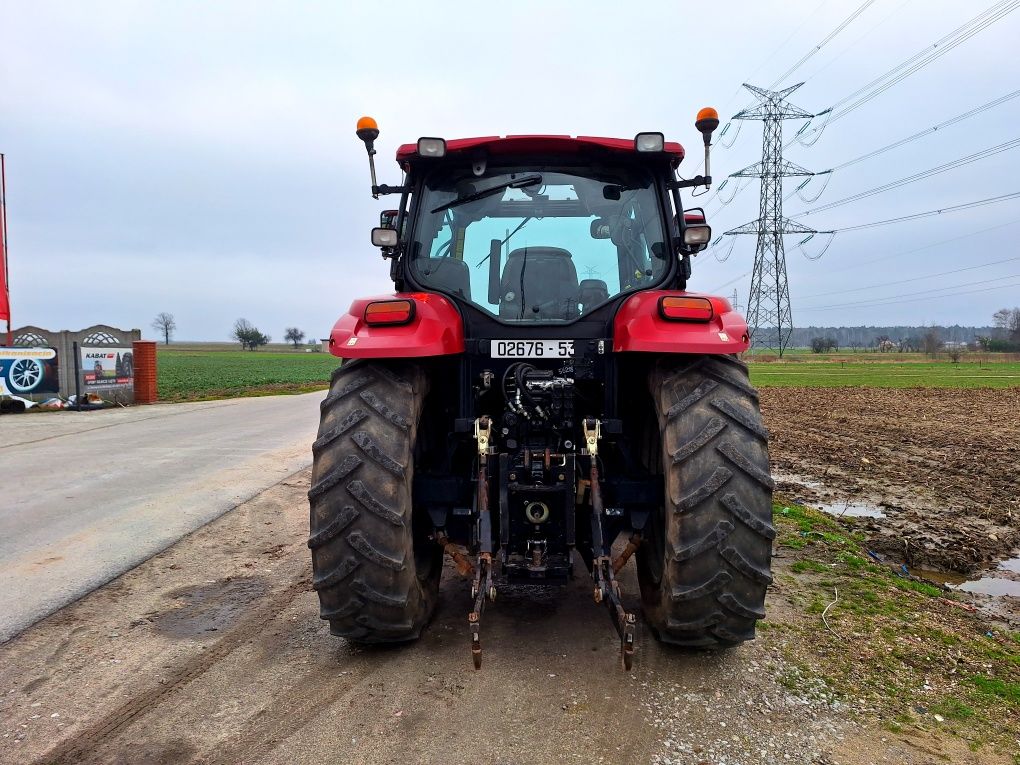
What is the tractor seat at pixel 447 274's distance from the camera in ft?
11.9

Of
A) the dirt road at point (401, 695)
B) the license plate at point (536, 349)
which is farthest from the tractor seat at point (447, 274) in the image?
the dirt road at point (401, 695)

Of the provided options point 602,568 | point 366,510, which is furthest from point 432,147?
point 602,568

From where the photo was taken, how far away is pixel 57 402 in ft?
53.5

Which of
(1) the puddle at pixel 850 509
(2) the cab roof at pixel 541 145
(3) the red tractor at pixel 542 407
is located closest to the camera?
(3) the red tractor at pixel 542 407

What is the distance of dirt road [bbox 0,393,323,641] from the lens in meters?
4.62

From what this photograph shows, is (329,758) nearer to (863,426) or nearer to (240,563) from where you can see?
(240,563)

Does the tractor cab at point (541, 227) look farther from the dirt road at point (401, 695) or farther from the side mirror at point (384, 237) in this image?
the dirt road at point (401, 695)

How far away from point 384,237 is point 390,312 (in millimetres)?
776

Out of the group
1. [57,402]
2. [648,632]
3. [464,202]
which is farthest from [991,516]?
[57,402]

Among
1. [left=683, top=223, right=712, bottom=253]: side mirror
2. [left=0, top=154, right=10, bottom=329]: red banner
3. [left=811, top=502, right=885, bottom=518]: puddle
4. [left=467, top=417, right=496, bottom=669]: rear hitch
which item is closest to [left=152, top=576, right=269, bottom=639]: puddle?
[left=467, top=417, right=496, bottom=669]: rear hitch

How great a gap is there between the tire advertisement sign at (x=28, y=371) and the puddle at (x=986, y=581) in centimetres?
1792

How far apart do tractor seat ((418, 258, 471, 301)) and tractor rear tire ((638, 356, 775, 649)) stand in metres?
1.29

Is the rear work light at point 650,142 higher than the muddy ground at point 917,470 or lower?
higher

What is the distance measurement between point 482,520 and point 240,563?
8.93 ft
